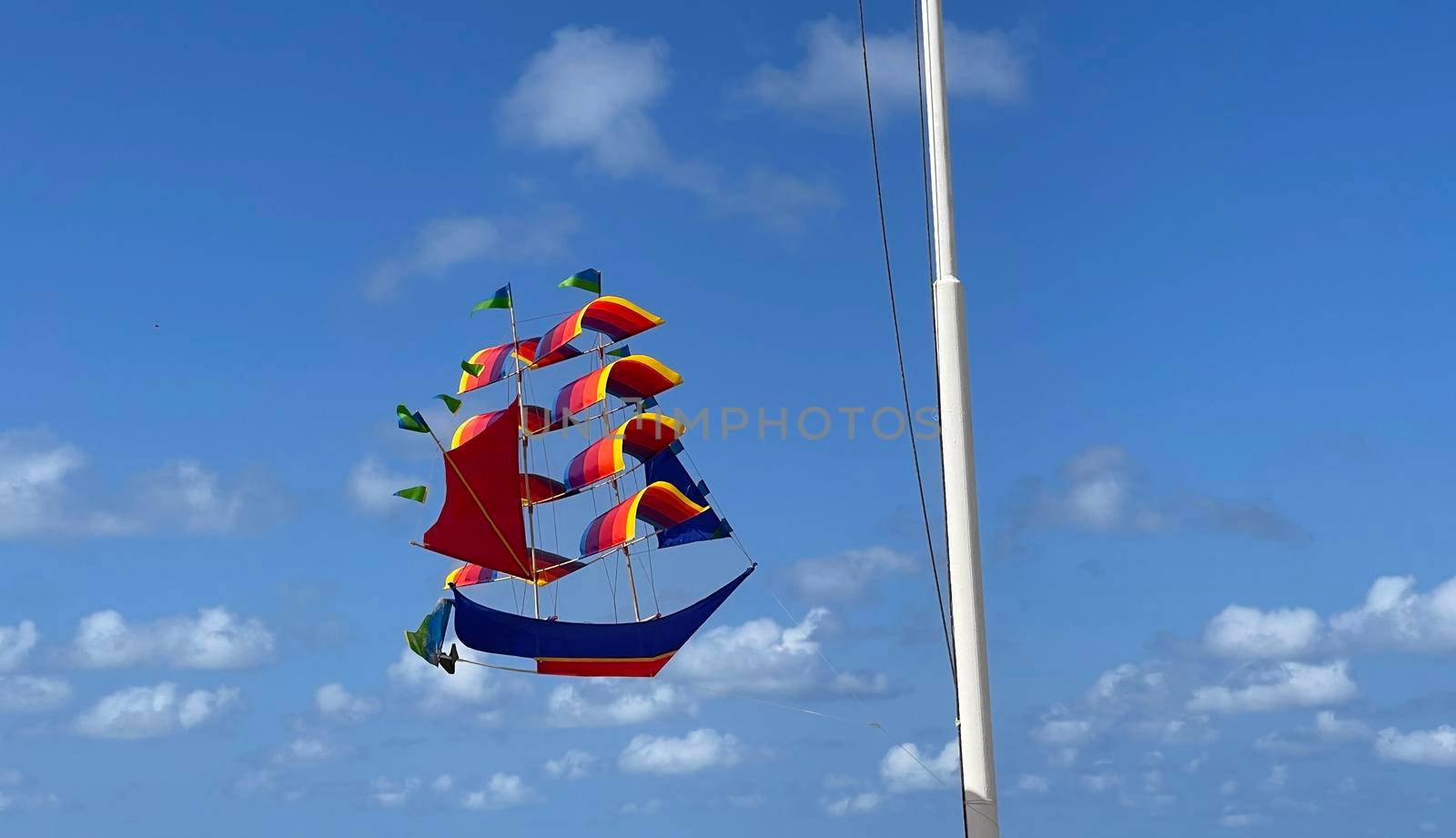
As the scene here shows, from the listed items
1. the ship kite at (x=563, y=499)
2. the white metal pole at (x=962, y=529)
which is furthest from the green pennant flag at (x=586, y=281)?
the white metal pole at (x=962, y=529)

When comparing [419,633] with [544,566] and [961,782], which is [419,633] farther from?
[961,782]

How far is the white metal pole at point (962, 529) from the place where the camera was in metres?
9.55

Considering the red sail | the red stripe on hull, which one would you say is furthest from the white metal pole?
the red sail

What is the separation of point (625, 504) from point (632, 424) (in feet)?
3.61

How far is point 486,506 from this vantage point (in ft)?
62.4

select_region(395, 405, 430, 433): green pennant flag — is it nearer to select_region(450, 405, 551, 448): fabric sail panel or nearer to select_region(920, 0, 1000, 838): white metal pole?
select_region(450, 405, 551, 448): fabric sail panel

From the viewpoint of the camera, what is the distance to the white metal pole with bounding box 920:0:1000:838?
9.55m

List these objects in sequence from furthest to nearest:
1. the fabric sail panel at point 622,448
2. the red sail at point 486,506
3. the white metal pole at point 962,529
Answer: the fabric sail panel at point 622,448, the red sail at point 486,506, the white metal pole at point 962,529

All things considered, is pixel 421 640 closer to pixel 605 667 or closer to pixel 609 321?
pixel 605 667

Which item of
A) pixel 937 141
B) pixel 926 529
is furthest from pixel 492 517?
pixel 937 141

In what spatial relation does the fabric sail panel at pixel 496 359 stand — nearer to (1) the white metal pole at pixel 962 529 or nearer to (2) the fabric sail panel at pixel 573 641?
(2) the fabric sail panel at pixel 573 641

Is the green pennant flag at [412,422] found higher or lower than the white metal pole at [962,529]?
higher

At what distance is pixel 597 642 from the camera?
18.1 m

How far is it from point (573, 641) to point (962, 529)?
916 cm
